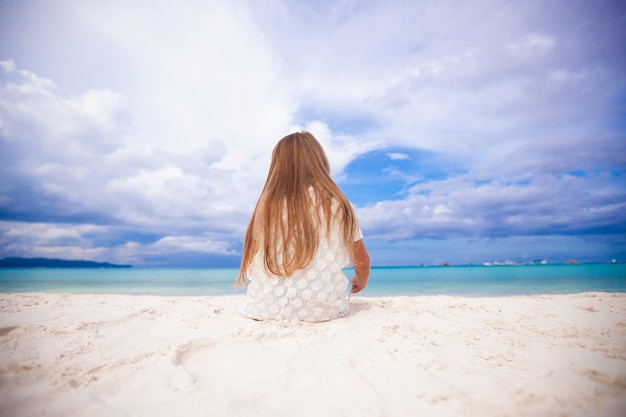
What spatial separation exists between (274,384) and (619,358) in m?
2.17

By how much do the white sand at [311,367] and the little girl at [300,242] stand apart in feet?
0.71

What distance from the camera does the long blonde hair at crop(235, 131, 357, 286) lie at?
9.48 feet

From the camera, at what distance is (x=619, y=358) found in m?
1.89

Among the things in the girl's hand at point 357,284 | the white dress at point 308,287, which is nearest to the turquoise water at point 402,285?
the girl's hand at point 357,284

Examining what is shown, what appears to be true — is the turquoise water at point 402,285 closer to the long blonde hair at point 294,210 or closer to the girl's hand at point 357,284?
the girl's hand at point 357,284

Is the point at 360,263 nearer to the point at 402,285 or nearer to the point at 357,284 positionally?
the point at 357,284

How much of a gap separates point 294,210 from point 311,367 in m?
1.43

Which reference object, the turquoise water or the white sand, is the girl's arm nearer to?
the white sand

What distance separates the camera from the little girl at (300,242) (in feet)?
9.53

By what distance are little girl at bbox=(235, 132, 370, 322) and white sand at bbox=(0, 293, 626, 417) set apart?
0.22 m

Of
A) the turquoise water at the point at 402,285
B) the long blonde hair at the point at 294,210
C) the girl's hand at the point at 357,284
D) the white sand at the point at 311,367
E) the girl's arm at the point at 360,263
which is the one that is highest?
the long blonde hair at the point at 294,210

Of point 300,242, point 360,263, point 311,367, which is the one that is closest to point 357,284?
point 360,263

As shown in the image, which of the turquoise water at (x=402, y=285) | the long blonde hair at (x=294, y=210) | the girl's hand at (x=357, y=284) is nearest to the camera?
the long blonde hair at (x=294, y=210)

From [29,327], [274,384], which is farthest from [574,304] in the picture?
[29,327]
